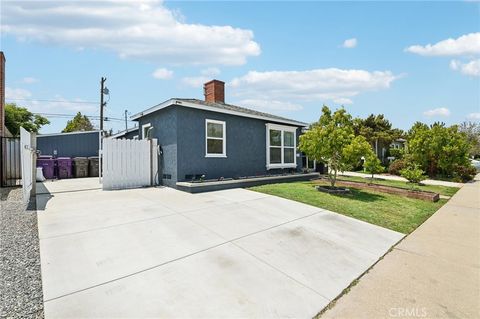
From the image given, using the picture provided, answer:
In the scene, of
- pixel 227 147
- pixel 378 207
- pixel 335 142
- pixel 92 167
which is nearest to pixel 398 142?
pixel 335 142

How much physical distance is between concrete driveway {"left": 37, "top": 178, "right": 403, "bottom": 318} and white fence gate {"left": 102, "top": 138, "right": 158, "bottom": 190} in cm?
239

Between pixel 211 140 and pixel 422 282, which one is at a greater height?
pixel 211 140

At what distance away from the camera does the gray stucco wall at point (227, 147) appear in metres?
8.90

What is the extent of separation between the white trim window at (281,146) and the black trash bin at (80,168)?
34.4 feet

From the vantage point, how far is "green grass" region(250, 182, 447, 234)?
240 inches

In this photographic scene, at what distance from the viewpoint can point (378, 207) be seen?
7324mm

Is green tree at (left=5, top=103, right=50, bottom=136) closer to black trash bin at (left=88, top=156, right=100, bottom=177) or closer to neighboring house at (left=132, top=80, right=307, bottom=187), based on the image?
black trash bin at (left=88, top=156, right=100, bottom=177)

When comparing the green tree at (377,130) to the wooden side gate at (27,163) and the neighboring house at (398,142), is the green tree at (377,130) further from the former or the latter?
the wooden side gate at (27,163)

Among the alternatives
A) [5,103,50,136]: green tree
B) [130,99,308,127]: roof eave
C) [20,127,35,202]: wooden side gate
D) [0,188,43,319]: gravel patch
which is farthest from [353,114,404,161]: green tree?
[5,103,50,136]: green tree

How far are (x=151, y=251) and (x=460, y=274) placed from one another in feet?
15.2

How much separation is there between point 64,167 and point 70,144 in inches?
292

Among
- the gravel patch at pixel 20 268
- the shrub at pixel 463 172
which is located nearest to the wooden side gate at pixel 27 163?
the gravel patch at pixel 20 268

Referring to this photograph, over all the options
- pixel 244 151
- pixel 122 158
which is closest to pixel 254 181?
pixel 244 151

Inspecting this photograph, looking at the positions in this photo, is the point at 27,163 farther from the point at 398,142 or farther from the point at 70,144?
the point at 398,142
